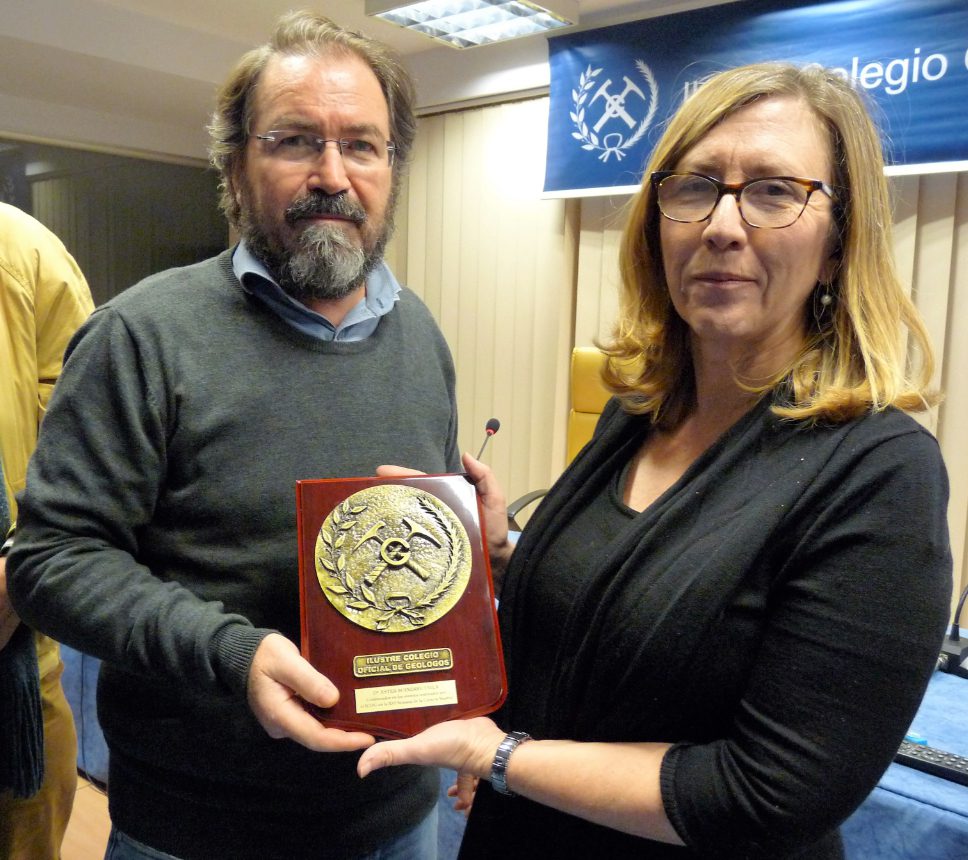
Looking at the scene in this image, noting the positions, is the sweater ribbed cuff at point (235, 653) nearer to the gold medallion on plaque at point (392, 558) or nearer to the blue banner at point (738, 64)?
the gold medallion on plaque at point (392, 558)

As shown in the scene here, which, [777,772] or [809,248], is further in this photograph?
[809,248]

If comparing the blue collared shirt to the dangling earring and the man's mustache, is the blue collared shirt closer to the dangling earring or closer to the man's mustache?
the man's mustache

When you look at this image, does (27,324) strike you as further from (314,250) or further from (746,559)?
(746,559)

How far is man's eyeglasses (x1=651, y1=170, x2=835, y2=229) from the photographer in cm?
84

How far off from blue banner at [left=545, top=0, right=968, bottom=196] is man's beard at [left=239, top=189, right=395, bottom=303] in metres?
1.82

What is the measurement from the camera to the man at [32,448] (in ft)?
4.54

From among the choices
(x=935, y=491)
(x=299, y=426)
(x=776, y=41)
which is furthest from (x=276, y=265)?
(x=776, y=41)

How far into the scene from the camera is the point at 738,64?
3211 millimetres

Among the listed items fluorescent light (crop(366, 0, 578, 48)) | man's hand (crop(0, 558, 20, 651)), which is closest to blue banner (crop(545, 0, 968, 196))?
fluorescent light (crop(366, 0, 578, 48))

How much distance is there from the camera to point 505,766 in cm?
81

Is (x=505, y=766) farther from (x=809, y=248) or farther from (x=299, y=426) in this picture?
(x=809, y=248)

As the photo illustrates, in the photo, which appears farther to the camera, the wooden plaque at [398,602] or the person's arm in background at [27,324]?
the person's arm in background at [27,324]

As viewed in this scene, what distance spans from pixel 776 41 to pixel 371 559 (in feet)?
9.67

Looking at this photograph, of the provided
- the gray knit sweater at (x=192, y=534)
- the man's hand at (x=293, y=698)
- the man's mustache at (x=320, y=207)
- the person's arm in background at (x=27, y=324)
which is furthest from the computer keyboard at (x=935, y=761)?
the person's arm in background at (x=27, y=324)
